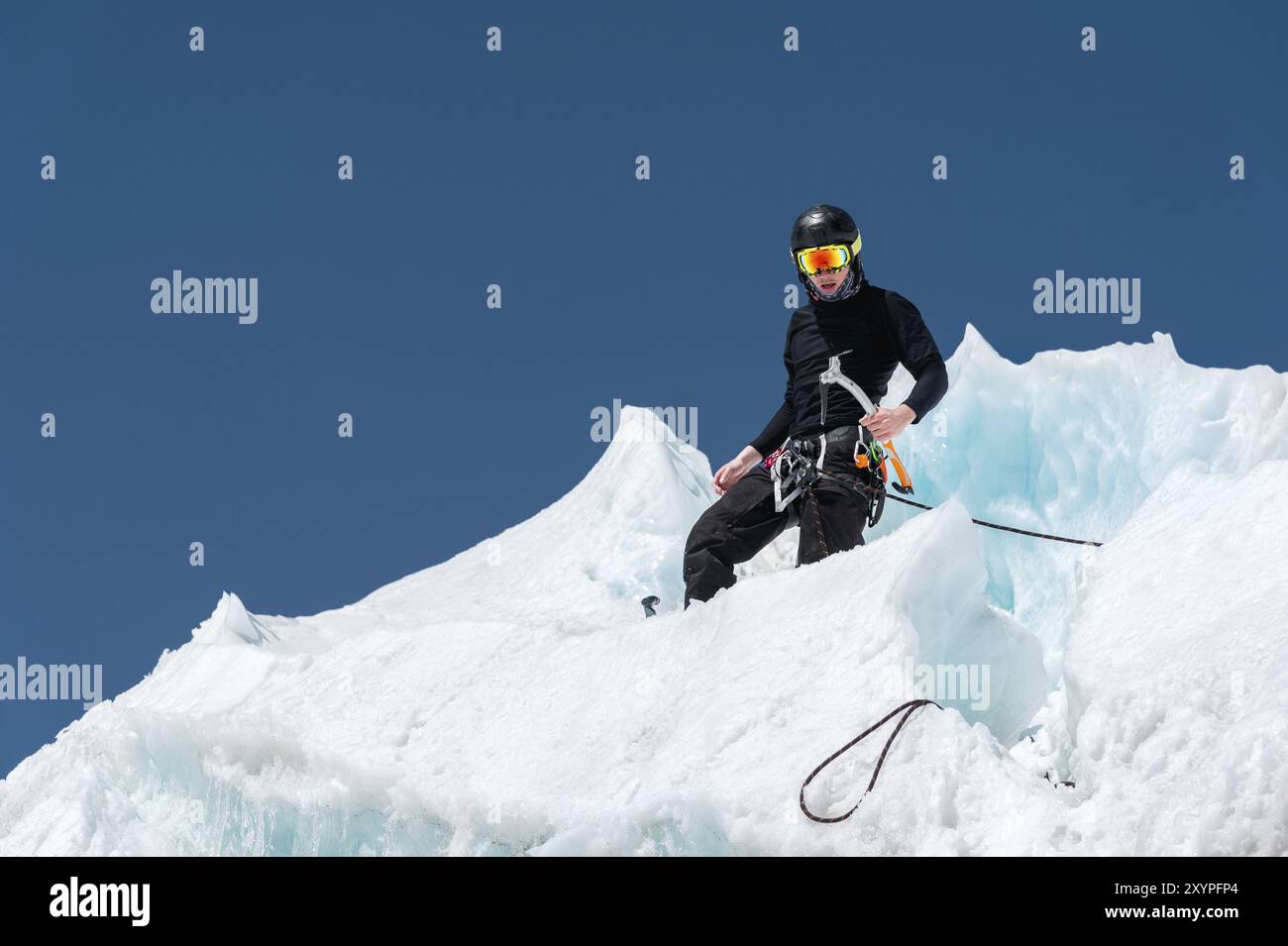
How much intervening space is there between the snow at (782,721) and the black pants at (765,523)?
1.72 feet

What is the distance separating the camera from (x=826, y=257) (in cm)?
771

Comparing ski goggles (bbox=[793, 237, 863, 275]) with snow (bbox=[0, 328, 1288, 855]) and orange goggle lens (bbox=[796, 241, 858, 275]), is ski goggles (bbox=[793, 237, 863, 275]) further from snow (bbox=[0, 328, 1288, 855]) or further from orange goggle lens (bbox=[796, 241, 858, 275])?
snow (bbox=[0, 328, 1288, 855])

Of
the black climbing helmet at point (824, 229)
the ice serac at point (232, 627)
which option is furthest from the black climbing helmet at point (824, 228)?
the ice serac at point (232, 627)

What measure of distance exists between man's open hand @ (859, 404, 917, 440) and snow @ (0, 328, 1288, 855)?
98 cm

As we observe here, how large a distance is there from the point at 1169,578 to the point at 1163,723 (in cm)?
101

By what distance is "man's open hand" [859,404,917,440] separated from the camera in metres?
7.36

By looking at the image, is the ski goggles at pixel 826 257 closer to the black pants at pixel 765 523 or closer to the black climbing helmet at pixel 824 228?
the black climbing helmet at pixel 824 228

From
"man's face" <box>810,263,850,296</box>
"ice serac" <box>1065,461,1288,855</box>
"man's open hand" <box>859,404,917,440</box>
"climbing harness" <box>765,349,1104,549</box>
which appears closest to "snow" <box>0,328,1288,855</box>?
"ice serac" <box>1065,461,1288,855</box>

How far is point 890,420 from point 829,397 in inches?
20.2

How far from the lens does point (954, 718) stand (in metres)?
5.59

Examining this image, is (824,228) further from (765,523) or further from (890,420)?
(765,523)

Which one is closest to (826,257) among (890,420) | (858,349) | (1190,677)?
(858,349)
